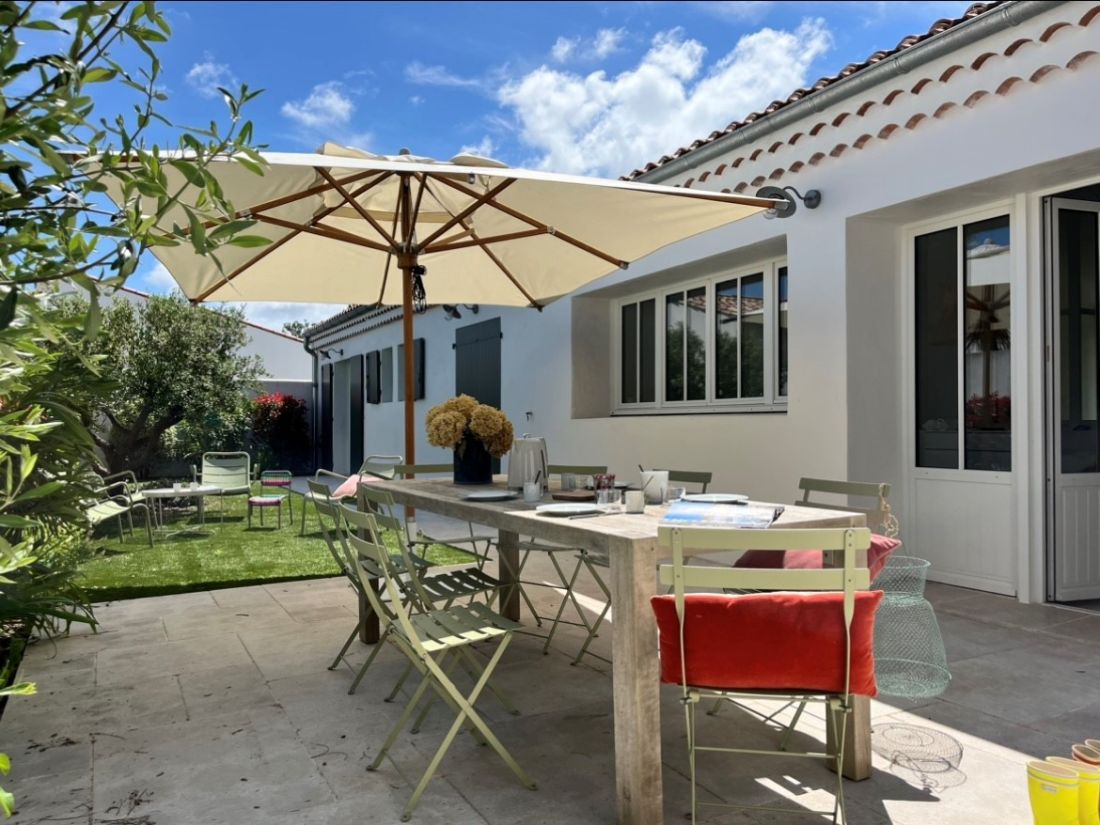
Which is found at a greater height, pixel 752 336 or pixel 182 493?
pixel 752 336

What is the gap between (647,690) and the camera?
213 centimetres

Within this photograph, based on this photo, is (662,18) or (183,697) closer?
(183,697)

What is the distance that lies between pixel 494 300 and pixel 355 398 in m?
11.0

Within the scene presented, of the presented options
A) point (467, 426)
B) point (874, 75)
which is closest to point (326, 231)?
point (467, 426)

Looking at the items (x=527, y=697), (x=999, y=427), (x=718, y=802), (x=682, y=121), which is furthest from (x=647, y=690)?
(x=682, y=121)

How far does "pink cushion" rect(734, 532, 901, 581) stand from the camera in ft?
8.16

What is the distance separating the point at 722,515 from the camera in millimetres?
2525

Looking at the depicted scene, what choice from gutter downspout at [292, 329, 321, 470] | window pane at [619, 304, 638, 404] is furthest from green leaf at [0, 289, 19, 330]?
gutter downspout at [292, 329, 321, 470]

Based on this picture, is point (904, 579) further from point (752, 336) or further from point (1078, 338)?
point (752, 336)

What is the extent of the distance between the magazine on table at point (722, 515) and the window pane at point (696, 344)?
14.2ft

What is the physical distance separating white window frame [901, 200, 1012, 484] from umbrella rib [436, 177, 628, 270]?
2.18 m

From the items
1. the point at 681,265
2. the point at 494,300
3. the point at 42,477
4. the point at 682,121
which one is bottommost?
the point at 42,477

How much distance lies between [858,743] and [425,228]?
414 cm

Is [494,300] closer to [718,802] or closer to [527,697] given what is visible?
[527,697]
